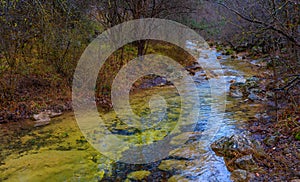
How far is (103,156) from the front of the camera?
5.41 m

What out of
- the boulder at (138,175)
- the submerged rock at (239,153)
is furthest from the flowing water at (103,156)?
the submerged rock at (239,153)

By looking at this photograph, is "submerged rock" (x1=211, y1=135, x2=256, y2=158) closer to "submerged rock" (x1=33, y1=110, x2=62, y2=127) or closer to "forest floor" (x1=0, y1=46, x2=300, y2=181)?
"forest floor" (x1=0, y1=46, x2=300, y2=181)

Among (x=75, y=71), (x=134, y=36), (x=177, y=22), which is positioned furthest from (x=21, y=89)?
(x=177, y=22)

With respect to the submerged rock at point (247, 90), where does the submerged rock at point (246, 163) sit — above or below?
below

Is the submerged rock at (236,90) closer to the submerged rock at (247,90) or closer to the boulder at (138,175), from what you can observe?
the submerged rock at (247,90)

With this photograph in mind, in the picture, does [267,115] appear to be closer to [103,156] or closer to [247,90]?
[247,90]

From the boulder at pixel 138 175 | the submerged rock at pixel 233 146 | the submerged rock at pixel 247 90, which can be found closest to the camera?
the boulder at pixel 138 175

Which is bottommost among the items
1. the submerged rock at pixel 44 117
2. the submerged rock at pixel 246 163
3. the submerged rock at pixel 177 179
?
the submerged rock at pixel 177 179

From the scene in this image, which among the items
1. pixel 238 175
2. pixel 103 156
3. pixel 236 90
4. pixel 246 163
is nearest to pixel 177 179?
pixel 238 175

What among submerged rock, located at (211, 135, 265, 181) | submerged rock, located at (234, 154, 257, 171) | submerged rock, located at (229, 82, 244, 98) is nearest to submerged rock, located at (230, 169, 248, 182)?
submerged rock, located at (211, 135, 265, 181)

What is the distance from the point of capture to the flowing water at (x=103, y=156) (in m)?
4.68

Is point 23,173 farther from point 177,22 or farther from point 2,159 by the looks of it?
point 177,22

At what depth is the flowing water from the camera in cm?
468

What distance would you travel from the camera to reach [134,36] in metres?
12.1
